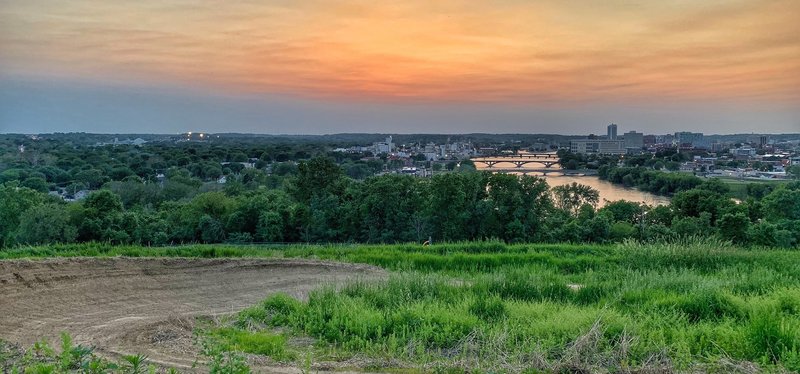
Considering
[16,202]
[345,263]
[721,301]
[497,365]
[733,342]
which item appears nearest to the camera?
[497,365]

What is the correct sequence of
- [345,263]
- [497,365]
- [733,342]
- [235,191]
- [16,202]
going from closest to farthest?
[497,365] → [733,342] → [345,263] → [16,202] → [235,191]

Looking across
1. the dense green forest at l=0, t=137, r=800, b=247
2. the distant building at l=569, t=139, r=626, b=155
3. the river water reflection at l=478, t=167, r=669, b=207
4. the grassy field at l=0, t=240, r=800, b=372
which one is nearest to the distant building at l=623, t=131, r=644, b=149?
the distant building at l=569, t=139, r=626, b=155

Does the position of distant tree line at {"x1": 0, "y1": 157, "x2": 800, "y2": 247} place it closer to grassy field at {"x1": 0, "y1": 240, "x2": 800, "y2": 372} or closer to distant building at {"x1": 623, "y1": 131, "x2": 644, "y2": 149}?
grassy field at {"x1": 0, "y1": 240, "x2": 800, "y2": 372}

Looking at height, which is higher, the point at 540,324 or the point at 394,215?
the point at 540,324

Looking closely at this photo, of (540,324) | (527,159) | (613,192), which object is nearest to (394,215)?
(540,324)

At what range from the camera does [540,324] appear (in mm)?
8195

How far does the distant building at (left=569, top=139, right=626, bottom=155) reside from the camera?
9019cm

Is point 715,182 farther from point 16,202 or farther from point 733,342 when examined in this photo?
point 16,202

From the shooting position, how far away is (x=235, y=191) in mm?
55250

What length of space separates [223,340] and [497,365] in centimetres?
447

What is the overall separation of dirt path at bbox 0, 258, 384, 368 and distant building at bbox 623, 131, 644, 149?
3596 inches

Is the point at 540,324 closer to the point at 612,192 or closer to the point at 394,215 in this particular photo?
the point at 394,215

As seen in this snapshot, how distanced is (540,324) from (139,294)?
9.30 m

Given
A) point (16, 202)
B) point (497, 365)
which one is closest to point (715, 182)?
point (497, 365)
